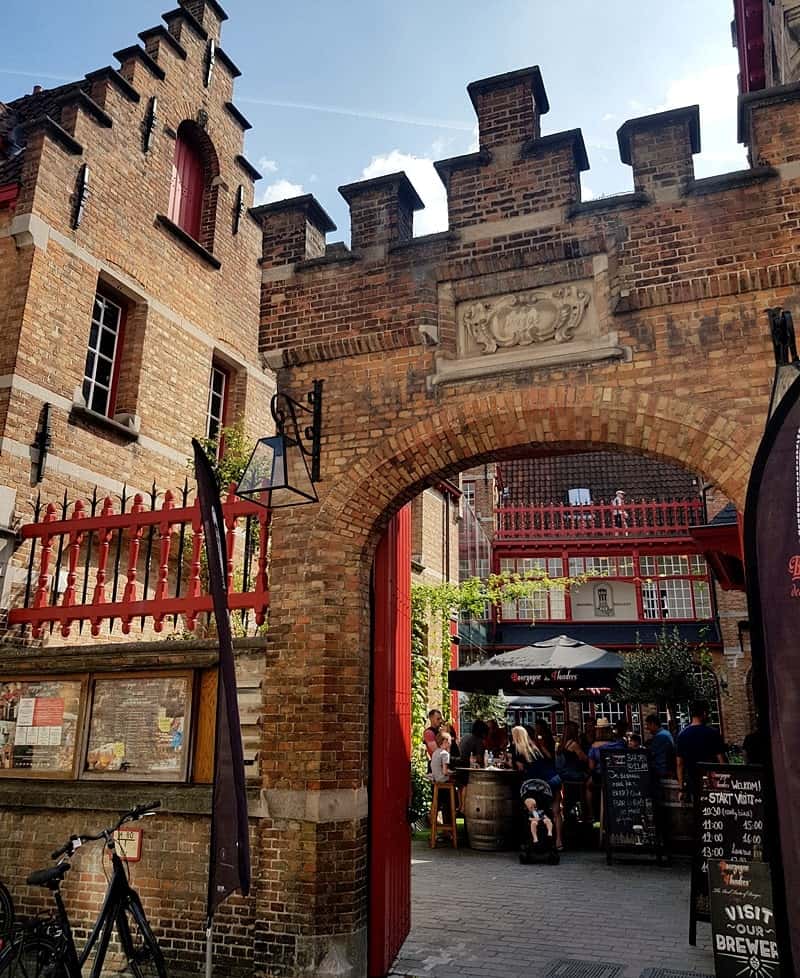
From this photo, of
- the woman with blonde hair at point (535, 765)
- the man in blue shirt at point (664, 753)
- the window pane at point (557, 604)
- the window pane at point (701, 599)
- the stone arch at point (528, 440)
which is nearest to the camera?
the stone arch at point (528, 440)

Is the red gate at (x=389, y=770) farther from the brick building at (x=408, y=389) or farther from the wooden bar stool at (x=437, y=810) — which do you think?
the wooden bar stool at (x=437, y=810)

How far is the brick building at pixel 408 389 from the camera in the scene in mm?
5562

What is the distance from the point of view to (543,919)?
6.71m

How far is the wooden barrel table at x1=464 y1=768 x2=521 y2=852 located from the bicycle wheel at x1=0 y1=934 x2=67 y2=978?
6222mm

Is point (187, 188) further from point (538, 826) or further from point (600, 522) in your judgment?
point (600, 522)

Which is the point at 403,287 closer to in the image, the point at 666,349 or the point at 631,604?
the point at 666,349

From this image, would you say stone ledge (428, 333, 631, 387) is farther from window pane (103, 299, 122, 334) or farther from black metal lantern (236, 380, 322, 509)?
window pane (103, 299, 122, 334)

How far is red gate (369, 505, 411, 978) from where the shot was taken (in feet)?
19.0

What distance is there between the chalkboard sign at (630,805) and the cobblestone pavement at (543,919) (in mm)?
271

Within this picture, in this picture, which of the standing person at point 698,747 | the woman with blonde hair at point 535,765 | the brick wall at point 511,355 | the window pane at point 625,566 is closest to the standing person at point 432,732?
the woman with blonde hair at point 535,765

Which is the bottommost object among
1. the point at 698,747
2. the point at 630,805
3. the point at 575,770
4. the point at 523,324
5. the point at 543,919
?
the point at 543,919

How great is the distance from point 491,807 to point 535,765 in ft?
3.50

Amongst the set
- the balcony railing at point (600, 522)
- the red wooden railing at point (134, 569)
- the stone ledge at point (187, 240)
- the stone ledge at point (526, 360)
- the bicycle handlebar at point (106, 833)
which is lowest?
the bicycle handlebar at point (106, 833)

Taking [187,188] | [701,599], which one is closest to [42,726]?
[187,188]
